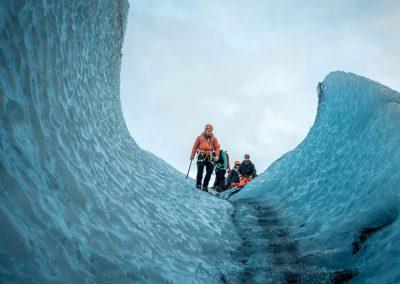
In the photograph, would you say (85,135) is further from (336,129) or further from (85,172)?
(336,129)

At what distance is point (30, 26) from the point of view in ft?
10.0

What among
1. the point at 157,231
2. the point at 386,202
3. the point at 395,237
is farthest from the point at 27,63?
the point at 386,202

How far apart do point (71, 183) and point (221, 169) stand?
9.63 m

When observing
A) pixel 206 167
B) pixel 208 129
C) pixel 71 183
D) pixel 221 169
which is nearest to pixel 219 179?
pixel 221 169

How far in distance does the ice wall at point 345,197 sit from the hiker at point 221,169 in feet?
9.56

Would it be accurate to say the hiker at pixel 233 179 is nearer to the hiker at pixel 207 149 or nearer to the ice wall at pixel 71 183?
the hiker at pixel 207 149

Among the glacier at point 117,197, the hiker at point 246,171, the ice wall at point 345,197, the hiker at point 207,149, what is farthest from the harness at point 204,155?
the hiker at point 246,171

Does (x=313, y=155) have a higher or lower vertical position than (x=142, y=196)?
higher

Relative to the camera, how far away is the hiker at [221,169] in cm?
1208

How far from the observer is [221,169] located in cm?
1264

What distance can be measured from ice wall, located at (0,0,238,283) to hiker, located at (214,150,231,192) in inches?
251

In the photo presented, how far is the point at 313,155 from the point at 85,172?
6.19 meters

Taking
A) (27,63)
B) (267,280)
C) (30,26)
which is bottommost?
(267,280)

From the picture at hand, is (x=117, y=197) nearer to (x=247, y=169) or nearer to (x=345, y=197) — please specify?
(x=345, y=197)
